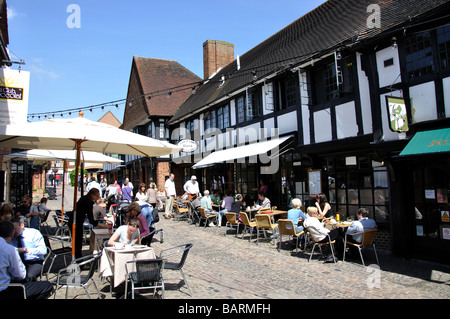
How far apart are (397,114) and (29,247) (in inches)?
278

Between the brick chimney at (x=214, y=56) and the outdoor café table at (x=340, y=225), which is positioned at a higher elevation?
the brick chimney at (x=214, y=56)

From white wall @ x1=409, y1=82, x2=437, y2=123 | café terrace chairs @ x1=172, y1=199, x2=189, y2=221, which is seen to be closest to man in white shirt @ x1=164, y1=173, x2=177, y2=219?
café terrace chairs @ x1=172, y1=199, x2=189, y2=221

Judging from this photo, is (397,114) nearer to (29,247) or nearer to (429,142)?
(429,142)

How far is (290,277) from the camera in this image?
19.1 ft

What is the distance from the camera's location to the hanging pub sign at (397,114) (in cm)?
667

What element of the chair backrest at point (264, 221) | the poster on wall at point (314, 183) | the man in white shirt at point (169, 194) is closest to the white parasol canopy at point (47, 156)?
the man in white shirt at point (169, 194)

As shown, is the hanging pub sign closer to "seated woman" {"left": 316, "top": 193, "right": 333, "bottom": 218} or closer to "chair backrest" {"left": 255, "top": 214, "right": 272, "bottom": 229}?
"seated woman" {"left": 316, "top": 193, "right": 333, "bottom": 218}

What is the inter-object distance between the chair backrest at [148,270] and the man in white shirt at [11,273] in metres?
1.04

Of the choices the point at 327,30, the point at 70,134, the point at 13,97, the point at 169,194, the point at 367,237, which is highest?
the point at 327,30

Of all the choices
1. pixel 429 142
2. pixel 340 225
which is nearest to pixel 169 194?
pixel 340 225

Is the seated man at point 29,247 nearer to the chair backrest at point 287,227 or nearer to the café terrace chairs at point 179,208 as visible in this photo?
the chair backrest at point 287,227

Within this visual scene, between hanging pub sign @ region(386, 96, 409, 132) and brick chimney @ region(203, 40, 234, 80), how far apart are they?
16227 millimetres
